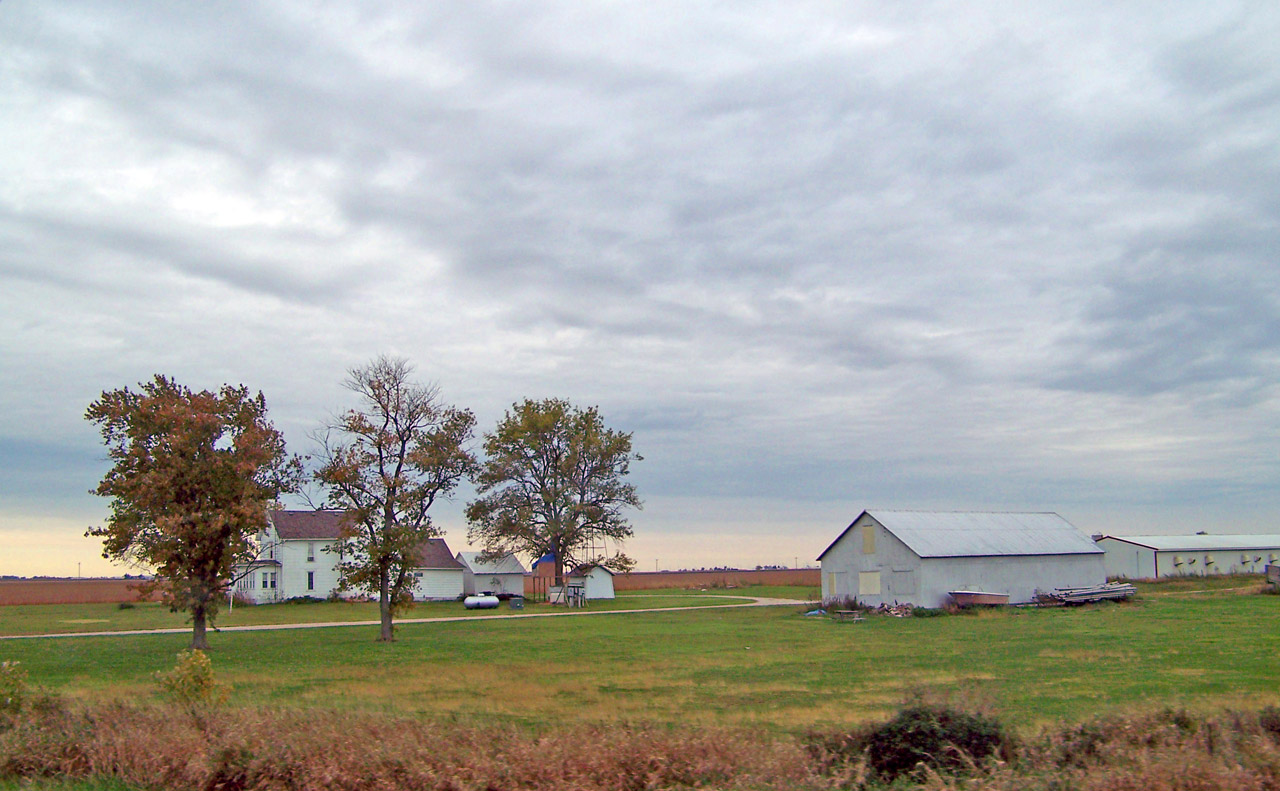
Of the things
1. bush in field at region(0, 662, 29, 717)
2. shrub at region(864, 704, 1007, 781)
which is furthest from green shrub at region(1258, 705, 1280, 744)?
bush in field at region(0, 662, 29, 717)

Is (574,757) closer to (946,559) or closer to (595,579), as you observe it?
(946,559)

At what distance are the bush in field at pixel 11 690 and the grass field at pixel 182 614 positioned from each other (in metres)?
35.4

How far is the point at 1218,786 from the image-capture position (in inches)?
363

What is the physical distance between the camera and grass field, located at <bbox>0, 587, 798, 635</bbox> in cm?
5231

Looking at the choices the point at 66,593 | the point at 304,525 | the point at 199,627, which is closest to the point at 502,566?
the point at 304,525

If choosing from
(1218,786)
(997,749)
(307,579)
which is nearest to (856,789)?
(997,749)

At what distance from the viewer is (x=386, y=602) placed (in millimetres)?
40906

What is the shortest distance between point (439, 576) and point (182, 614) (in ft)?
73.9

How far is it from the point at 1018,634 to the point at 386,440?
26.2 metres

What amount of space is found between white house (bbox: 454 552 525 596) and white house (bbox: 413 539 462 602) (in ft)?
4.08

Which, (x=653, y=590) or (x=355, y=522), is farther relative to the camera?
(x=653, y=590)

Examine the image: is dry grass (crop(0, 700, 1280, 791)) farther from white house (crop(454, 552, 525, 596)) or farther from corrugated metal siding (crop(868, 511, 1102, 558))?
white house (crop(454, 552, 525, 596))

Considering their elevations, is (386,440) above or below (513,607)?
above

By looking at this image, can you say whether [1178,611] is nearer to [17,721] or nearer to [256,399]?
[256,399]
